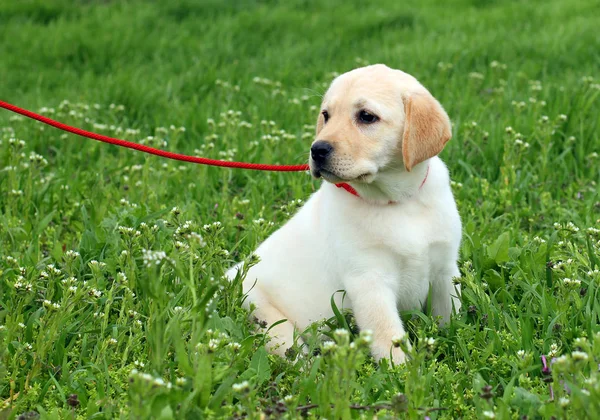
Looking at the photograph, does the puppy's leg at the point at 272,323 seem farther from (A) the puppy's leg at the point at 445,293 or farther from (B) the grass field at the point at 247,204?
(A) the puppy's leg at the point at 445,293

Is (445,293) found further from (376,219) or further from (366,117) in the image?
(366,117)

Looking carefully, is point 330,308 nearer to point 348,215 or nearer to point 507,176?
point 348,215

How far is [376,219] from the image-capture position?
324 cm

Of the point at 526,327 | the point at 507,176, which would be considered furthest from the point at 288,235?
the point at 507,176

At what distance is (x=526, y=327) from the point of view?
3.08 meters

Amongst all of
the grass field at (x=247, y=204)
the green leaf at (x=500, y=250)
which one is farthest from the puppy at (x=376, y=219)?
the green leaf at (x=500, y=250)

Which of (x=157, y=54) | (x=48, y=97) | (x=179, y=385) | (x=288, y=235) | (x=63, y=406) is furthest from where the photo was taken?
(x=157, y=54)

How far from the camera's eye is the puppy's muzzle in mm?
Result: 3088

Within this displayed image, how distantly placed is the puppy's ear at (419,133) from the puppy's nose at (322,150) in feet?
0.93

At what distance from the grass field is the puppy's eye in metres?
0.70

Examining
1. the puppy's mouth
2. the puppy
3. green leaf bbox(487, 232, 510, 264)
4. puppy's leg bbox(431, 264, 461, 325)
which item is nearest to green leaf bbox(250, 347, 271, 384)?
the puppy

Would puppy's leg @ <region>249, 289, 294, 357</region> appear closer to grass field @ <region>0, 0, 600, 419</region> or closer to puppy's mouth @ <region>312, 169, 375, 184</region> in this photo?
grass field @ <region>0, 0, 600, 419</region>

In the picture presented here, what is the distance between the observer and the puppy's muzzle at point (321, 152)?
10.1 feet

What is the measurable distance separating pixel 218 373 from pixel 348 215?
994 mm
